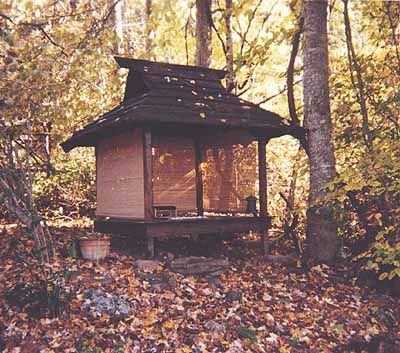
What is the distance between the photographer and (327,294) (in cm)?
759

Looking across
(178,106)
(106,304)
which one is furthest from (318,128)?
(106,304)

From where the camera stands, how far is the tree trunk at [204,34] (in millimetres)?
11805

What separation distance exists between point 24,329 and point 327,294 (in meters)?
4.67

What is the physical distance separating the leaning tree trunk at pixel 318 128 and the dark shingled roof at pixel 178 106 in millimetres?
464

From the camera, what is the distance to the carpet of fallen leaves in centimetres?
520

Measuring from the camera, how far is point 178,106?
8.14 m

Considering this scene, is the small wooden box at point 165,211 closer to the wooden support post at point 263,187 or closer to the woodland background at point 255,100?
the wooden support post at point 263,187

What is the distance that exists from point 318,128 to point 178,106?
279cm

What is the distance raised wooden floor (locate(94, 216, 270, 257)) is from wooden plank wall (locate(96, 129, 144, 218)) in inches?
10.4

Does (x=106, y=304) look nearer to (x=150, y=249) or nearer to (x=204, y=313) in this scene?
(x=204, y=313)

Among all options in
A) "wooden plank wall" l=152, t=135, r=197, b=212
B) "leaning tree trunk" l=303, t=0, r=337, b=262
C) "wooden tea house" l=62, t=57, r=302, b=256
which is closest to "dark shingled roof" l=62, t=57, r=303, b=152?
"wooden tea house" l=62, t=57, r=302, b=256

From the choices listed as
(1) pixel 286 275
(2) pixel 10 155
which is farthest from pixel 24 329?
(1) pixel 286 275

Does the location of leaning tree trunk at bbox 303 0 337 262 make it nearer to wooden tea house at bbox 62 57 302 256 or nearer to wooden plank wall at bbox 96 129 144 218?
wooden tea house at bbox 62 57 302 256

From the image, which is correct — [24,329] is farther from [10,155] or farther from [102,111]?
[102,111]
